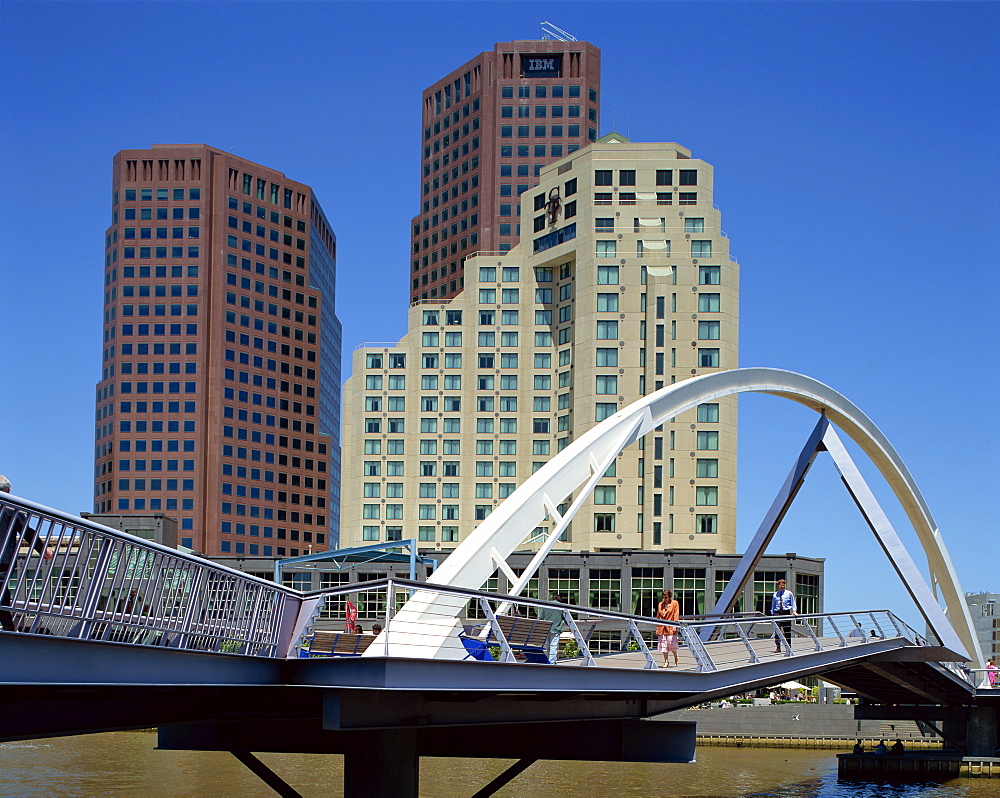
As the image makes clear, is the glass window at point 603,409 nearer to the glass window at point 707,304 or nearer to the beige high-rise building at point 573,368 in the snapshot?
the beige high-rise building at point 573,368

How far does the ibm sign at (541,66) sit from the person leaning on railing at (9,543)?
15334 centimetres

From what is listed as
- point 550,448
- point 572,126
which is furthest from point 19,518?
point 572,126

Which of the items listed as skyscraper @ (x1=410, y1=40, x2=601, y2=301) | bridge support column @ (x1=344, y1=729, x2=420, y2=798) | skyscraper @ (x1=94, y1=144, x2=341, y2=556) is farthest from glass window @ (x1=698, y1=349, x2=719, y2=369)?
bridge support column @ (x1=344, y1=729, x2=420, y2=798)

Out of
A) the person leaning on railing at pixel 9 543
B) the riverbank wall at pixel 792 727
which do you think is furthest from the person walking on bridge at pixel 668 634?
the riverbank wall at pixel 792 727

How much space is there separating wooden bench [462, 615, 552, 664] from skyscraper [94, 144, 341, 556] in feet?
440

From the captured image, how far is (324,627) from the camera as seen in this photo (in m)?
27.7

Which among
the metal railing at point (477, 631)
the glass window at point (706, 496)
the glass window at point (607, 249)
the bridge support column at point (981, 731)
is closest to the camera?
the metal railing at point (477, 631)

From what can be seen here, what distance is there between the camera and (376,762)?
75.3ft

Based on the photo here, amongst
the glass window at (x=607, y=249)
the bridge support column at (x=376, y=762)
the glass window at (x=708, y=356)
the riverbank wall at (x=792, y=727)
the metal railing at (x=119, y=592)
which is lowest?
the riverbank wall at (x=792, y=727)

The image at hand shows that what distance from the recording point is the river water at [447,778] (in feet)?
158

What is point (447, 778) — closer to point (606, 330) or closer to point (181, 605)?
point (181, 605)

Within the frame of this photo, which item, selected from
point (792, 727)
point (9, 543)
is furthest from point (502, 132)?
point (9, 543)

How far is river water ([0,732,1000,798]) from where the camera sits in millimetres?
48250

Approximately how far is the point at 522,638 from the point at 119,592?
10.1 meters
